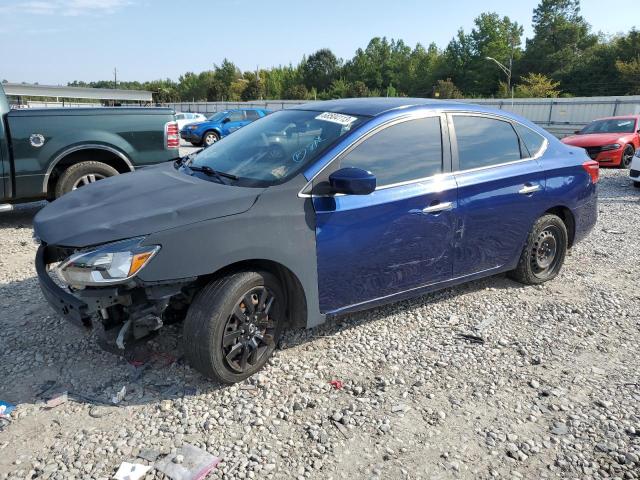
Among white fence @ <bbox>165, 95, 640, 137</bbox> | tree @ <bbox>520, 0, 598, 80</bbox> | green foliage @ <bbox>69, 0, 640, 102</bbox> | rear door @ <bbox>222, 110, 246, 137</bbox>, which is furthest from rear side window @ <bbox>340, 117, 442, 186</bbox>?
tree @ <bbox>520, 0, 598, 80</bbox>

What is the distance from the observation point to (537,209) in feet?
14.6

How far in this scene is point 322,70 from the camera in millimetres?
94125

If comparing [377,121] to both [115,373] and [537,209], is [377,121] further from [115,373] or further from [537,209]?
[115,373]

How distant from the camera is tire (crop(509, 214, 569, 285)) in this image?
4598 millimetres

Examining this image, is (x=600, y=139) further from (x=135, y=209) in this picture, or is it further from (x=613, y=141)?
(x=135, y=209)

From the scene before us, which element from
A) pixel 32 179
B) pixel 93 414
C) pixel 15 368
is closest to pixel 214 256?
pixel 93 414

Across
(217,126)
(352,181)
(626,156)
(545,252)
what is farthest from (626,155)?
(217,126)

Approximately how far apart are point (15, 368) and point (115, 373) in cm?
67

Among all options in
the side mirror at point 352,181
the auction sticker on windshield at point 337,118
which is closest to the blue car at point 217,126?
the auction sticker on windshield at point 337,118

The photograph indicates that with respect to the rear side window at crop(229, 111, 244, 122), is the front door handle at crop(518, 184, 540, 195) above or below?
below

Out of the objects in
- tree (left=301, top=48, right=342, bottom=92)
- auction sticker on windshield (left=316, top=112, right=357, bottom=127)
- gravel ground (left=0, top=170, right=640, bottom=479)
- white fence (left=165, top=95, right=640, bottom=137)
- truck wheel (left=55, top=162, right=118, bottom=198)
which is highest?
tree (left=301, top=48, right=342, bottom=92)

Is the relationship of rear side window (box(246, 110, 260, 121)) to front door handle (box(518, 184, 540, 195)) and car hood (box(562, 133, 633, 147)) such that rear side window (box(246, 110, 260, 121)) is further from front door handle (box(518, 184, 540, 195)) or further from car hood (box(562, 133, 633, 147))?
front door handle (box(518, 184, 540, 195))

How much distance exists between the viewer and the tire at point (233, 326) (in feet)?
9.50

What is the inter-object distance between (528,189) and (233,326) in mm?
2831
